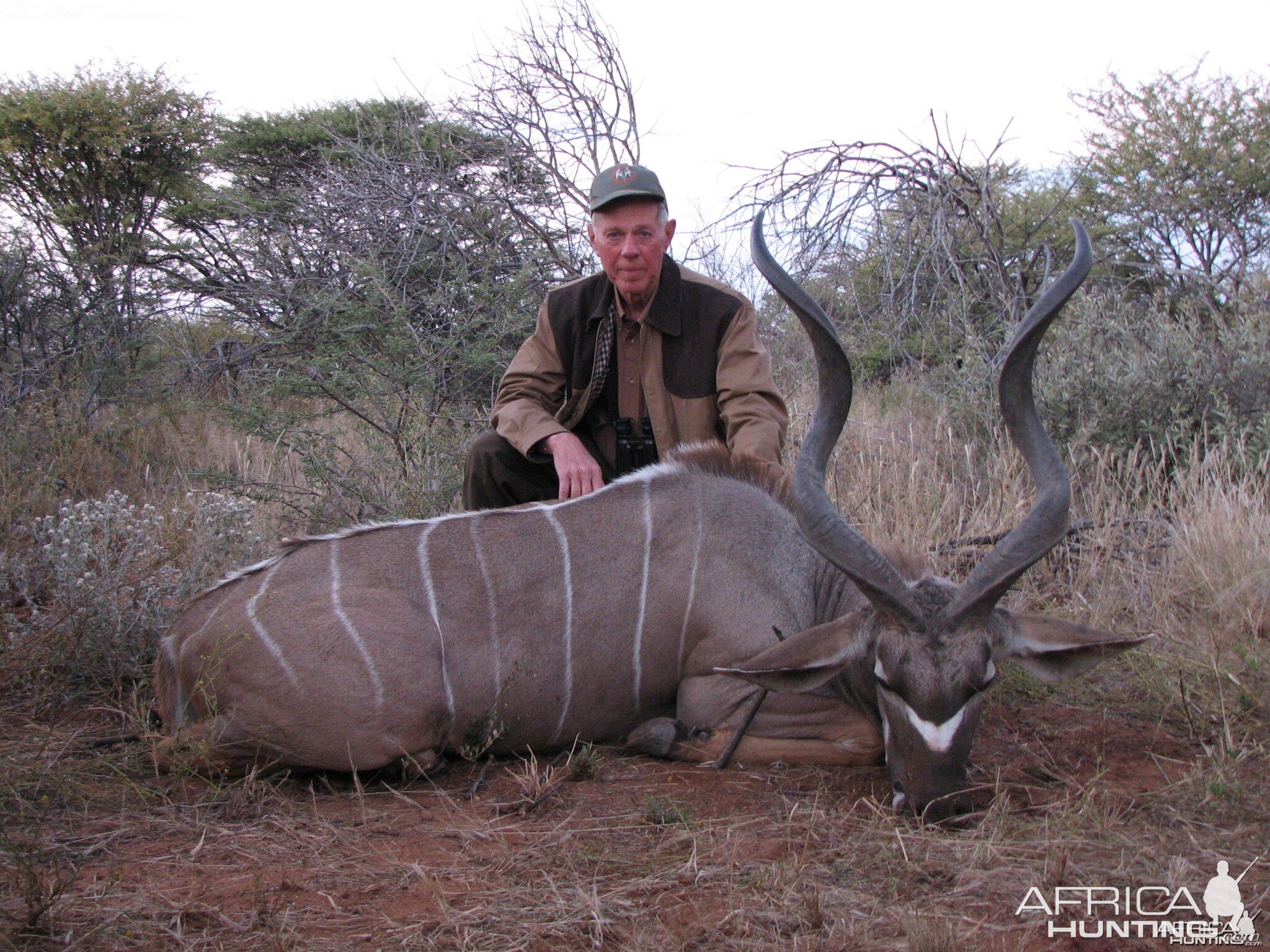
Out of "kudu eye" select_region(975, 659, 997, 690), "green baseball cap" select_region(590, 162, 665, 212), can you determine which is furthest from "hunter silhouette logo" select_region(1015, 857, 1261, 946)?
"green baseball cap" select_region(590, 162, 665, 212)

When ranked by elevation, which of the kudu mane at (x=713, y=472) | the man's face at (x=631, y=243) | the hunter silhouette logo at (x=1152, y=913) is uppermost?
the man's face at (x=631, y=243)

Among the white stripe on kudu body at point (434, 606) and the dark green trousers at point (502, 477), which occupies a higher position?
the dark green trousers at point (502, 477)

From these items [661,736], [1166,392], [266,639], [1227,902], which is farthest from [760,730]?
[1166,392]

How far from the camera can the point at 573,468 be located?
3137mm

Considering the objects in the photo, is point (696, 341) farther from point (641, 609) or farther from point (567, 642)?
point (567, 642)

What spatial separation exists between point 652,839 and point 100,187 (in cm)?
901

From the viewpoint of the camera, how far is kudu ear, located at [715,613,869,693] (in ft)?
7.55

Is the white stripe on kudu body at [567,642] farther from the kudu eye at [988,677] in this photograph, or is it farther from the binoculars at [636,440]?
the kudu eye at [988,677]

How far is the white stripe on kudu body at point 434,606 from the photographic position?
2.53 metres

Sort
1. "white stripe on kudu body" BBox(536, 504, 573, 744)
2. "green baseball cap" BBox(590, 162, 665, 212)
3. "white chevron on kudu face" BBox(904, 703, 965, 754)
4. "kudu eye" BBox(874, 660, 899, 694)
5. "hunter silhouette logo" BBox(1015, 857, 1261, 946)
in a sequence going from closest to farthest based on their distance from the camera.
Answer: "hunter silhouette logo" BBox(1015, 857, 1261, 946) < "white chevron on kudu face" BBox(904, 703, 965, 754) < "kudu eye" BBox(874, 660, 899, 694) < "white stripe on kudu body" BBox(536, 504, 573, 744) < "green baseball cap" BBox(590, 162, 665, 212)

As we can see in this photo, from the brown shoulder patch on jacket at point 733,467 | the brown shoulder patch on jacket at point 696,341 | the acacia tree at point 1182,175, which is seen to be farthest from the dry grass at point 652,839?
the acacia tree at point 1182,175

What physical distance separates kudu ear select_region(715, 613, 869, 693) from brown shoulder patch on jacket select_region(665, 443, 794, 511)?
59 centimetres

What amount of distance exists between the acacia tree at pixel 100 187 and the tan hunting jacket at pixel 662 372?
491 cm

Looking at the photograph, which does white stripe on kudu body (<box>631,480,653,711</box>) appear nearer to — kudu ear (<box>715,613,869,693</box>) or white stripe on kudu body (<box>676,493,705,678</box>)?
white stripe on kudu body (<box>676,493,705,678</box>)
